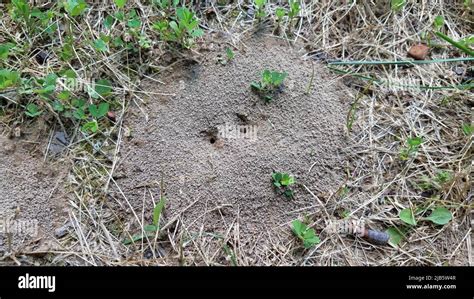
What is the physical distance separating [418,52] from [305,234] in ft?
3.15

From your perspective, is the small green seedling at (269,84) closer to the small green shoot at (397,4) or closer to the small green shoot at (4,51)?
the small green shoot at (397,4)

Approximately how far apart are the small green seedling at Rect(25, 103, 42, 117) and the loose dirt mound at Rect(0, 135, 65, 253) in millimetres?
98

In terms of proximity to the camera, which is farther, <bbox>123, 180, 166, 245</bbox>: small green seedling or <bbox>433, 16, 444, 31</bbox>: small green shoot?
<bbox>433, 16, 444, 31</bbox>: small green shoot

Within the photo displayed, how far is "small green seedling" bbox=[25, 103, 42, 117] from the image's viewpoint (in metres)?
1.69

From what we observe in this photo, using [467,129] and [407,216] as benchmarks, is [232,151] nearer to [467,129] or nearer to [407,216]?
[407,216]

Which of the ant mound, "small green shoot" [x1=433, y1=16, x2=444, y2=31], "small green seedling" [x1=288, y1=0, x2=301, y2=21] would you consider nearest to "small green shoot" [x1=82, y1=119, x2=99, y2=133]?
the ant mound

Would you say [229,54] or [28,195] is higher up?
[229,54]

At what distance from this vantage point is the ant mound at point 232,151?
157 centimetres

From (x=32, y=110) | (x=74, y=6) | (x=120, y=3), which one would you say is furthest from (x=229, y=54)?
(x=32, y=110)

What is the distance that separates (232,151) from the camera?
1.66 metres

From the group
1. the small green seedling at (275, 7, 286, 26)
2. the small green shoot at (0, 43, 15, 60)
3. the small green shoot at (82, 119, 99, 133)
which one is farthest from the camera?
the small green seedling at (275, 7, 286, 26)

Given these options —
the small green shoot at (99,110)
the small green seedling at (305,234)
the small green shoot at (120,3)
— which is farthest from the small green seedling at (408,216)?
the small green shoot at (120,3)

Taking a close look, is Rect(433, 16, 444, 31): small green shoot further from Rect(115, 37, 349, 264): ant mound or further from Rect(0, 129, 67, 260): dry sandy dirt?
Rect(0, 129, 67, 260): dry sandy dirt

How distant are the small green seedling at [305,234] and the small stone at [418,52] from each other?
2.99 feet
